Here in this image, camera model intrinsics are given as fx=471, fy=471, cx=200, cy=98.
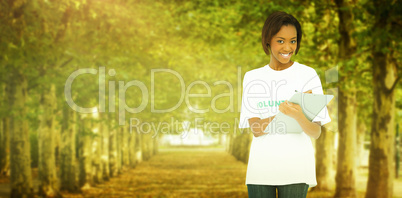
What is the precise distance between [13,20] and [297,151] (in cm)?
1038

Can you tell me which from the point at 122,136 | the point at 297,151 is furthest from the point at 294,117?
the point at 122,136

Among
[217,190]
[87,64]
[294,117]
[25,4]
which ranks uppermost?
[25,4]

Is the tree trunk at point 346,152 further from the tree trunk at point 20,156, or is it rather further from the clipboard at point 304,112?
the clipboard at point 304,112

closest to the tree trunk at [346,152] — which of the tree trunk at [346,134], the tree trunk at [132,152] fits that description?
the tree trunk at [346,134]

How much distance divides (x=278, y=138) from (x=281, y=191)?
1.25 feet

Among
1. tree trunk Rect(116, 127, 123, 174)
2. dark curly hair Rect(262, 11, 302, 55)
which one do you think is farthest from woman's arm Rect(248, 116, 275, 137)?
tree trunk Rect(116, 127, 123, 174)

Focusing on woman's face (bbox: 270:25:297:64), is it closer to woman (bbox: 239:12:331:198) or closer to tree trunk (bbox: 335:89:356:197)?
woman (bbox: 239:12:331:198)

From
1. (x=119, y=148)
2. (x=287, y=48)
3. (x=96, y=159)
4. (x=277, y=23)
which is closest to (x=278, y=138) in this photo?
(x=287, y=48)

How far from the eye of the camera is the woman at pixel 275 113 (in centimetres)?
336

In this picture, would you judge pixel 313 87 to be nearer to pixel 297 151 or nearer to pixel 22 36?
pixel 297 151

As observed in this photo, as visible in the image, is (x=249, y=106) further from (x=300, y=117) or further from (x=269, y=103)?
(x=300, y=117)

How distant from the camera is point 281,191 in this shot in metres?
3.40

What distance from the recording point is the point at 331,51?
18234mm

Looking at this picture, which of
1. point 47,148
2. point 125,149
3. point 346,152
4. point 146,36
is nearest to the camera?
point 346,152
